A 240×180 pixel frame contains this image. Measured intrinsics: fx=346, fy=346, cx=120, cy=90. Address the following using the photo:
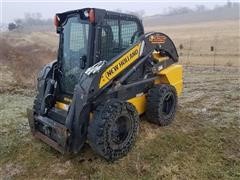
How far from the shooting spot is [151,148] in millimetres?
5984

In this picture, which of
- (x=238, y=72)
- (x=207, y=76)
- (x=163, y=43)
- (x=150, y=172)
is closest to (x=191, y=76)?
(x=207, y=76)

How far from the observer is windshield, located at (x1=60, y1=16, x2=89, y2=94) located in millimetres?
5715

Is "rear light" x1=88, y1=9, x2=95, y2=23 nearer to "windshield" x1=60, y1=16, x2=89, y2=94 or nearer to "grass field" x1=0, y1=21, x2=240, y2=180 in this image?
"windshield" x1=60, y1=16, x2=89, y2=94

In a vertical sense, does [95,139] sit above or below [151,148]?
above

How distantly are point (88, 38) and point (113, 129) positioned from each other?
4.96ft

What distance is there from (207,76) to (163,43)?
6826mm

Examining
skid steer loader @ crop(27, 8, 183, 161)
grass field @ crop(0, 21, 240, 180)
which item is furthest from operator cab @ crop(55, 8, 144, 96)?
grass field @ crop(0, 21, 240, 180)

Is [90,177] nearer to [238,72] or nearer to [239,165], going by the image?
[239,165]

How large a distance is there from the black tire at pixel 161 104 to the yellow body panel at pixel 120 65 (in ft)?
2.84

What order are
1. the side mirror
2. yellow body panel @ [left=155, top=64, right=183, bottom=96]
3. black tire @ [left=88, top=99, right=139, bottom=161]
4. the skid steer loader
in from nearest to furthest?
black tire @ [left=88, top=99, right=139, bottom=161]
the skid steer loader
the side mirror
yellow body panel @ [left=155, top=64, right=183, bottom=96]

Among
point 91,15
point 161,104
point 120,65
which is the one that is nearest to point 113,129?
point 120,65

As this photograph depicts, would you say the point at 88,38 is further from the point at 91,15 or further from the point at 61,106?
the point at 61,106

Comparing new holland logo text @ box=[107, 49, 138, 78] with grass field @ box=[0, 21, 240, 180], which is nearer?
grass field @ box=[0, 21, 240, 180]

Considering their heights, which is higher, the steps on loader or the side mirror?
the side mirror
